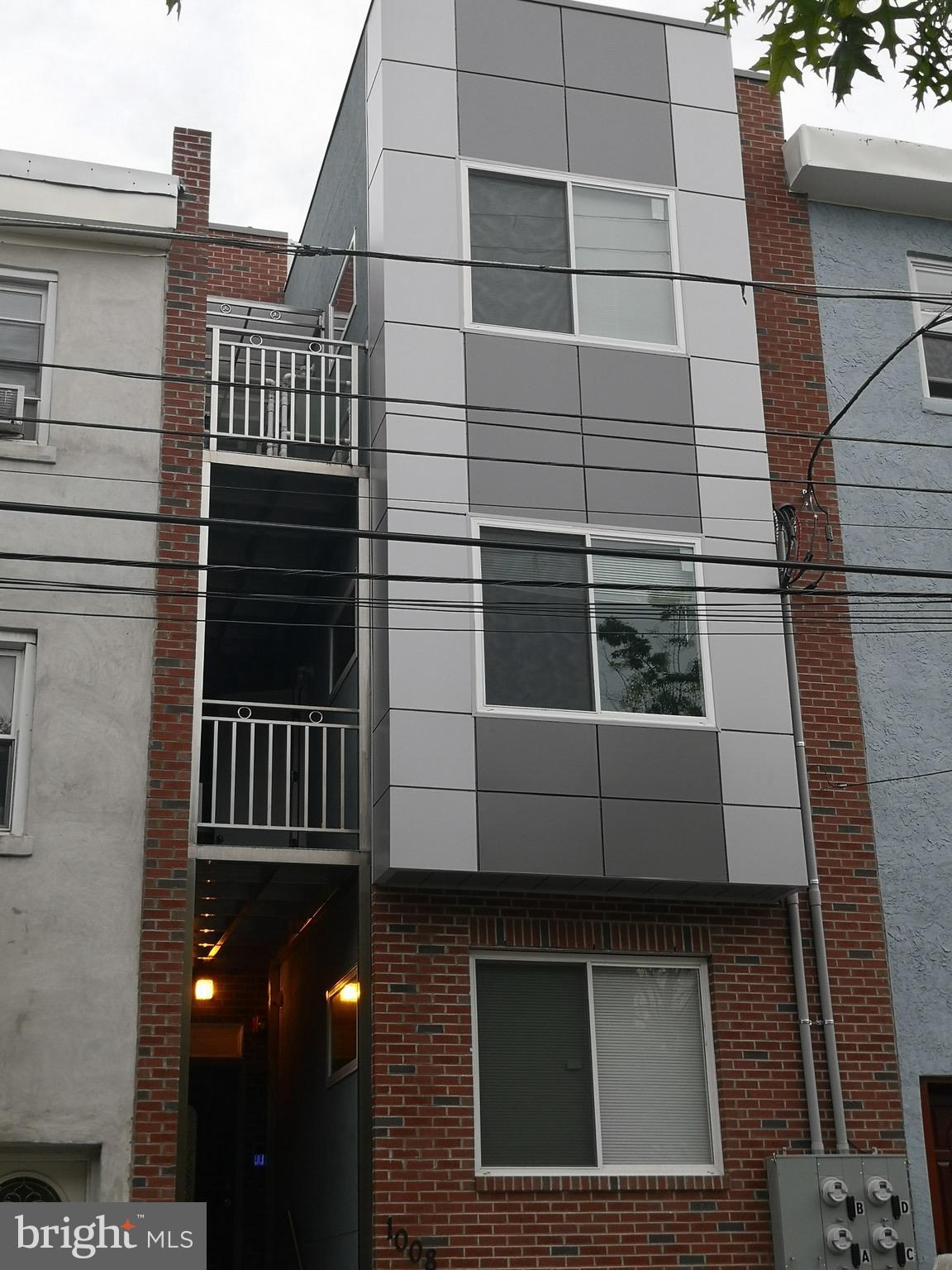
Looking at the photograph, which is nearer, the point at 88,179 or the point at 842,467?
the point at 88,179

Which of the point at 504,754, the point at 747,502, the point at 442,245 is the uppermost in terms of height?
the point at 442,245

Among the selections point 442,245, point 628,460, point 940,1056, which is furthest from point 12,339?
point 940,1056

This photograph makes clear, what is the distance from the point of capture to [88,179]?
1299cm

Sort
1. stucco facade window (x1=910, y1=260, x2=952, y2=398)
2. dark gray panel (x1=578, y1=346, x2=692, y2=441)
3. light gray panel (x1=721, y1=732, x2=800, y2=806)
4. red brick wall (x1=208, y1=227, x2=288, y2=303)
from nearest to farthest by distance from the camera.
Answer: light gray panel (x1=721, y1=732, x2=800, y2=806) → dark gray panel (x1=578, y1=346, x2=692, y2=441) → stucco facade window (x1=910, y1=260, x2=952, y2=398) → red brick wall (x1=208, y1=227, x2=288, y2=303)

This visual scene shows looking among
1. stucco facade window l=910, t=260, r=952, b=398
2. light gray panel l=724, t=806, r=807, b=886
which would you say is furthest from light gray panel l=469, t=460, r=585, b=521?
stucco facade window l=910, t=260, r=952, b=398

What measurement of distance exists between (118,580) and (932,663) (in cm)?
670

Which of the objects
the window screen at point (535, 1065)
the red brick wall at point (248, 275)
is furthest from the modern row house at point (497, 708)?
the red brick wall at point (248, 275)

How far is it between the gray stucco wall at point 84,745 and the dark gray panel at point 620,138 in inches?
150

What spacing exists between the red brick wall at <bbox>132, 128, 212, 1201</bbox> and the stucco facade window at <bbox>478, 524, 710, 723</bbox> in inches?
90.5

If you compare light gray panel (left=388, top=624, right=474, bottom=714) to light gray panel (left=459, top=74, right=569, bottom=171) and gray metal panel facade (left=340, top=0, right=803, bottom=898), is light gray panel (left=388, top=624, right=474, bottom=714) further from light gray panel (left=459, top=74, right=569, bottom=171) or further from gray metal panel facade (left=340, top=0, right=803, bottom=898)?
light gray panel (left=459, top=74, right=569, bottom=171)

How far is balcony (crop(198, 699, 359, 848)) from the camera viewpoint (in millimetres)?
12125

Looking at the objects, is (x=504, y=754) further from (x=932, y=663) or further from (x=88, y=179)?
(x=88, y=179)

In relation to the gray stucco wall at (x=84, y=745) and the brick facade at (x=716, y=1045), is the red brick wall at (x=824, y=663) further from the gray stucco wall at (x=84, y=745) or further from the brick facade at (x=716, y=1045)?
the gray stucco wall at (x=84, y=745)

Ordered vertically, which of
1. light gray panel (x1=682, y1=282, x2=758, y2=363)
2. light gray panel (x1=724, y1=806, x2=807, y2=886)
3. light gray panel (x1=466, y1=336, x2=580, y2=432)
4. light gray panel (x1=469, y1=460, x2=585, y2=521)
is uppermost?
light gray panel (x1=682, y1=282, x2=758, y2=363)
